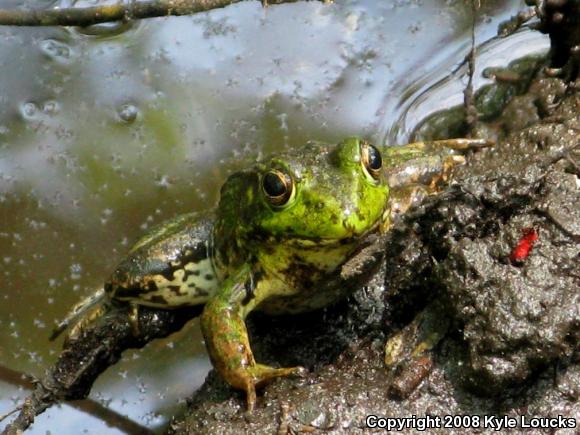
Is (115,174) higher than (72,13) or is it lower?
lower

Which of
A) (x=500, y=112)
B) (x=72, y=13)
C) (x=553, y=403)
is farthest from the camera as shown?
(x=500, y=112)

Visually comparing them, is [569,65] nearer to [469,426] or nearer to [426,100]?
[426,100]

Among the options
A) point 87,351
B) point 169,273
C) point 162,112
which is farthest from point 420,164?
point 162,112

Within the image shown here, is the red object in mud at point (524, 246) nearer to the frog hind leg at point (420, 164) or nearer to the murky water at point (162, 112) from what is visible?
the frog hind leg at point (420, 164)

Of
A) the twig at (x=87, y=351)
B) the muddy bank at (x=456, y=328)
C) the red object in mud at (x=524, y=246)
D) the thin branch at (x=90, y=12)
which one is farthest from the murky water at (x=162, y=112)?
the red object in mud at (x=524, y=246)

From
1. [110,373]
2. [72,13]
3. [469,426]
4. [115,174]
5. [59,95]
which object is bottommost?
[110,373]

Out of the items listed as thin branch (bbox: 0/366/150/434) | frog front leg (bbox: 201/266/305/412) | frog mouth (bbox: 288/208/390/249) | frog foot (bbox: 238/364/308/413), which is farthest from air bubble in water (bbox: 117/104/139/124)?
frog foot (bbox: 238/364/308/413)

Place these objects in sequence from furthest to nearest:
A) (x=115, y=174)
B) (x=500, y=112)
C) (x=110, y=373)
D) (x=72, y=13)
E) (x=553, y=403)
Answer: (x=115, y=174)
(x=500, y=112)
(x=110, y=373)
(x=72, y=13)
(x=553, y=403)

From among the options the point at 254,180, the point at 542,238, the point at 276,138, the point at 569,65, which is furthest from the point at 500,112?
the point at 254,180
